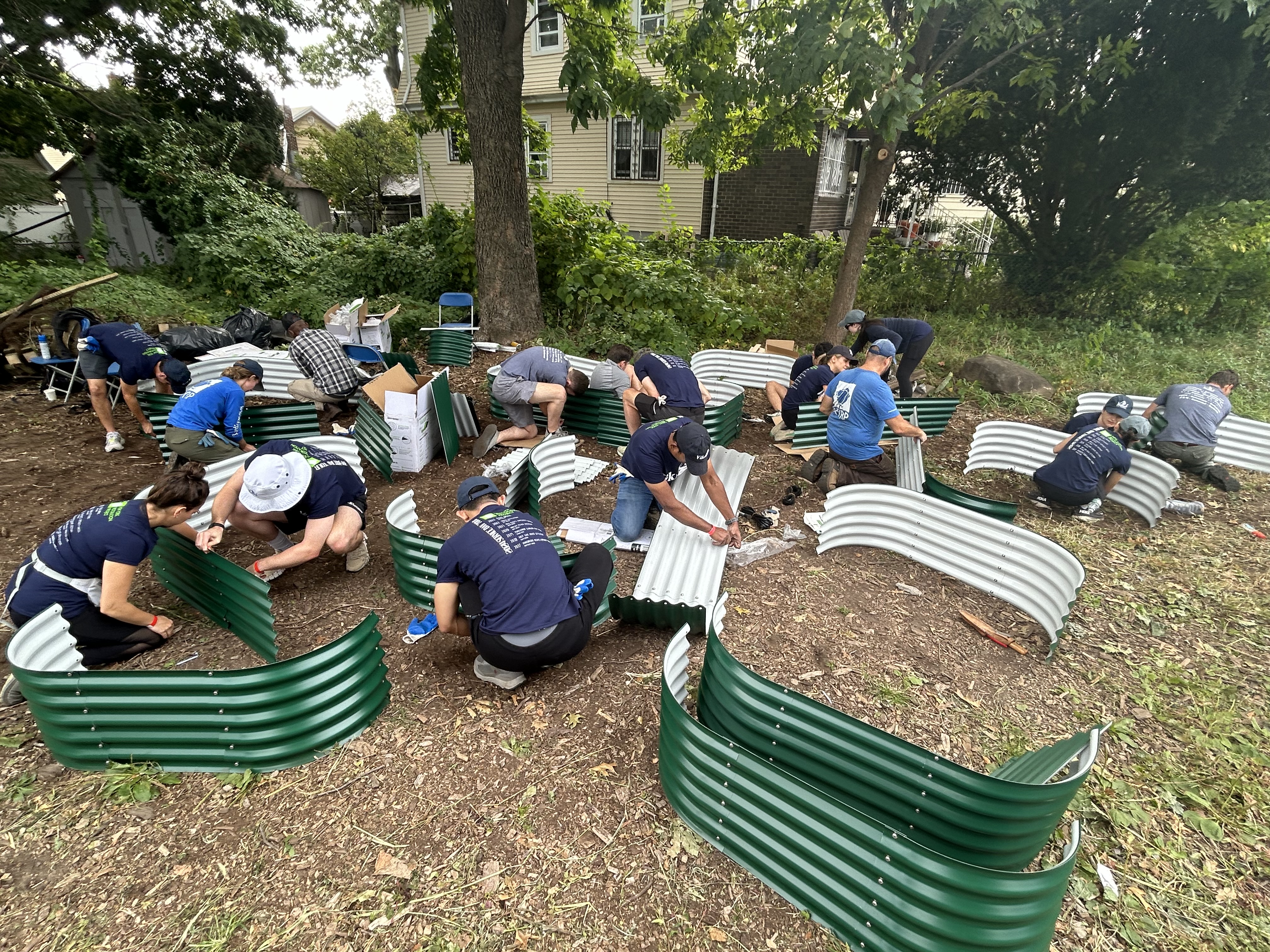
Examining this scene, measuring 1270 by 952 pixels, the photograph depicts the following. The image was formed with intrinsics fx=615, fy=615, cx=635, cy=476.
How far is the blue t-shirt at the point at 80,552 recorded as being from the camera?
3.55 m

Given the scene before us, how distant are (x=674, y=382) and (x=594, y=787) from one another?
391 cm

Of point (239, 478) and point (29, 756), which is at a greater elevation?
point (239, 478)

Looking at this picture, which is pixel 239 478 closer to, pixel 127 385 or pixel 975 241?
pixel 127 385

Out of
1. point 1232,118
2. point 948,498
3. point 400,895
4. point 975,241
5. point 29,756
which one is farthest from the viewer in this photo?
point 975,241

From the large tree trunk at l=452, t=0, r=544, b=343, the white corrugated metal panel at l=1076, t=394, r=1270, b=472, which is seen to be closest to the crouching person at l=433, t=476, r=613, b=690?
the white corrugated metal panel at l=1076, t=394, r=1270, b=472

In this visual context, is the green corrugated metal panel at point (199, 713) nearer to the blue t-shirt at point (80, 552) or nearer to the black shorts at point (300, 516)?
the blue t-shirt at point (80, 552)

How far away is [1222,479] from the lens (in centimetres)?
660

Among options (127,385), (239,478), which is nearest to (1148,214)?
(239,478)

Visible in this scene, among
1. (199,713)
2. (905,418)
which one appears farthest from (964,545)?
(199,713)

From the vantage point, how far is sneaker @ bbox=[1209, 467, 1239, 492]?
655 cm

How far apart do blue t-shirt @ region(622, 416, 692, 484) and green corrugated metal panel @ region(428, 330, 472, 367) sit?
5.35 meters

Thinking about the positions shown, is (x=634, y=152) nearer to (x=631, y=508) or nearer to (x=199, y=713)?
(x=631, y=508)

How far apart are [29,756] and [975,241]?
60.9 feet

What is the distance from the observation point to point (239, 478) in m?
4.40
